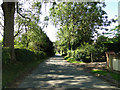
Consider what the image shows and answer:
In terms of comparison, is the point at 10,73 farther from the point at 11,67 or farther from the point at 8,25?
the point at 8,25

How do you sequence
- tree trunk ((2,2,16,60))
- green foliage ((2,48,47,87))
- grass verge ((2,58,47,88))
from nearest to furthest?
grass verge ((2,58,47,88))
green foliage ((2,48,47,87))
tree trunk ((2,2,16,60))

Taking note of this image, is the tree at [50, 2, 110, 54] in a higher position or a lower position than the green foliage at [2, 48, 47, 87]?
higher

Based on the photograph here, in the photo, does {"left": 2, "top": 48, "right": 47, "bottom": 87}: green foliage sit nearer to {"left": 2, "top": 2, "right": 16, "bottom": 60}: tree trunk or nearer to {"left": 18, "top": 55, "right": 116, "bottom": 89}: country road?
{"left": 18, "top": 55, "right": 116, "bottom": 89}: country road

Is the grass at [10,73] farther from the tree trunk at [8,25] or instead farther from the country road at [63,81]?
the tree trunk at [8,25]

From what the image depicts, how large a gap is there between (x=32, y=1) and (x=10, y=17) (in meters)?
3.47

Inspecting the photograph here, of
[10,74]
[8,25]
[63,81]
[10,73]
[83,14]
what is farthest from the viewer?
[83,14]

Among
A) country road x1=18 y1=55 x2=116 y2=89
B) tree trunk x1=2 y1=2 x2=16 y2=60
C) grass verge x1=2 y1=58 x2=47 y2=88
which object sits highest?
tree trunk x1=2 y1=2 x2=16 y2=60

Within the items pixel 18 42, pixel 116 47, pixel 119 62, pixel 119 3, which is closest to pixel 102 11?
pixel 119 3

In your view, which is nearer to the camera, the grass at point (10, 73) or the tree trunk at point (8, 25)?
the grass at point (10, 73)

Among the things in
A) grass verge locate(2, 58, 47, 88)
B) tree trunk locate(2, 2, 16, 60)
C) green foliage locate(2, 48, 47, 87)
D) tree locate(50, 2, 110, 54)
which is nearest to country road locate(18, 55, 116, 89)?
grass verge locate(2, 58, 47, 88)

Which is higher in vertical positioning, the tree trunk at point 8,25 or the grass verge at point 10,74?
the tree trunk at point 8,25

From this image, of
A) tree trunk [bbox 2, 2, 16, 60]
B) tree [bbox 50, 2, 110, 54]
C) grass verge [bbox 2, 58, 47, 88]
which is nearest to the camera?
grass verge [bbox 2, 58, 47, 88]

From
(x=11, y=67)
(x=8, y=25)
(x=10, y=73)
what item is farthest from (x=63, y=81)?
(x=8, y=25)

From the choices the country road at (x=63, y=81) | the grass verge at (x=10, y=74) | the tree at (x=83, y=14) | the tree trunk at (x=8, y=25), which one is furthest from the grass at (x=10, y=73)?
the tree at (x=83, y=14)
